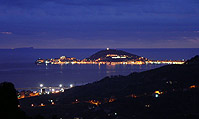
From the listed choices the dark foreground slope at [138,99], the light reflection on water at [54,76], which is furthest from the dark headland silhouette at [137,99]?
the light reflection on water at [54,76]

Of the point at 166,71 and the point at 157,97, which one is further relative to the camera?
the point at 166,71

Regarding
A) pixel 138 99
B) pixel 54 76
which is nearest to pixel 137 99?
pixel 138 99

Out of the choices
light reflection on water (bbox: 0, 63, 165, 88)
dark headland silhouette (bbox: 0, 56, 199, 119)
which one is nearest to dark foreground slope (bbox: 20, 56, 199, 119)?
dark headland silhouette (bbox: 0, 56, 199, 119)

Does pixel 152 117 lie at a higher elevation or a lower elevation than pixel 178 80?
lower

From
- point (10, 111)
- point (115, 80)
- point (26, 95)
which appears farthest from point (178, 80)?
point (10, 111)

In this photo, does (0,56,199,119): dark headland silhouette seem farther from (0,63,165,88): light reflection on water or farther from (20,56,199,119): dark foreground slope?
(0,63,165,88): light reflection on water

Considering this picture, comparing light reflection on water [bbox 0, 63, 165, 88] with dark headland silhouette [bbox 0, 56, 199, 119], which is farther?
light reflection on water [bbox 0, 63, 165, 88]

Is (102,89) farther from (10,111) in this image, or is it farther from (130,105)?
(10,111)
